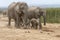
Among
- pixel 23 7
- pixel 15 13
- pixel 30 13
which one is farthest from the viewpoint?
pixel 15 13

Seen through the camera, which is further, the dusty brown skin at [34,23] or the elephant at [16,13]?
the elephant at [16,13]

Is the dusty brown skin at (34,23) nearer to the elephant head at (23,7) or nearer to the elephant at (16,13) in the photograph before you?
the elephant head at (23,7)

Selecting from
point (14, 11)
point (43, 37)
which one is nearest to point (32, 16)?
point (14, 11)

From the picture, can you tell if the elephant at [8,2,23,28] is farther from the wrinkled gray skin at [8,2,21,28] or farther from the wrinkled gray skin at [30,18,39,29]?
the wrinkled gray skin at [30,18,39,29]

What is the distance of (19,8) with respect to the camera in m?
18.6

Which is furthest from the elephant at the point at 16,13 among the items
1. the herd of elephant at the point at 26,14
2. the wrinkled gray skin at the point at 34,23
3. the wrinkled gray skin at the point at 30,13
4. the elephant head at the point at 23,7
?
the wrinkled gray skin at the point at 34,23

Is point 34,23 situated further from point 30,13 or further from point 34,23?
point 30,13

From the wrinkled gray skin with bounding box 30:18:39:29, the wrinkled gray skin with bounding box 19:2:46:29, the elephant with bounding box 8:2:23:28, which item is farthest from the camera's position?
the elephant with bounding box 8:2:23:28

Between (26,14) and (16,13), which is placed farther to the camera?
(16,13)

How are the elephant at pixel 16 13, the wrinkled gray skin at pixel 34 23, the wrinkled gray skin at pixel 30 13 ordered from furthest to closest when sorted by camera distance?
1. the elephant at pixel 16 13
2. the wrinkled gray skin at pixel 34 23
3. the wrinkled gray skin at pixel 30 13

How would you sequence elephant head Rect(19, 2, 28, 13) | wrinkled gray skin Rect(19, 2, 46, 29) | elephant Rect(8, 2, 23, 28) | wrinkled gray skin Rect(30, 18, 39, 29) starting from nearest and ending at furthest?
1. wrinkled gray skin Rect(19, 2, 46, 29)
2. wrinkled gray skin Rect(30, 18, 39, 29)
3. elephant head Rect(19, 2, 28, 13)
4. elephant Rect(8, 2, 23, 28)

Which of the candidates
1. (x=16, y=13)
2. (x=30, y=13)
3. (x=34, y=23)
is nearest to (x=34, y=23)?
(x=34, y=23)

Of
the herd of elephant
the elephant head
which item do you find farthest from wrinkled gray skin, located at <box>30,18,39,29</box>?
the elephant head

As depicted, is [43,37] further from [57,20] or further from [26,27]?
[57,20]
